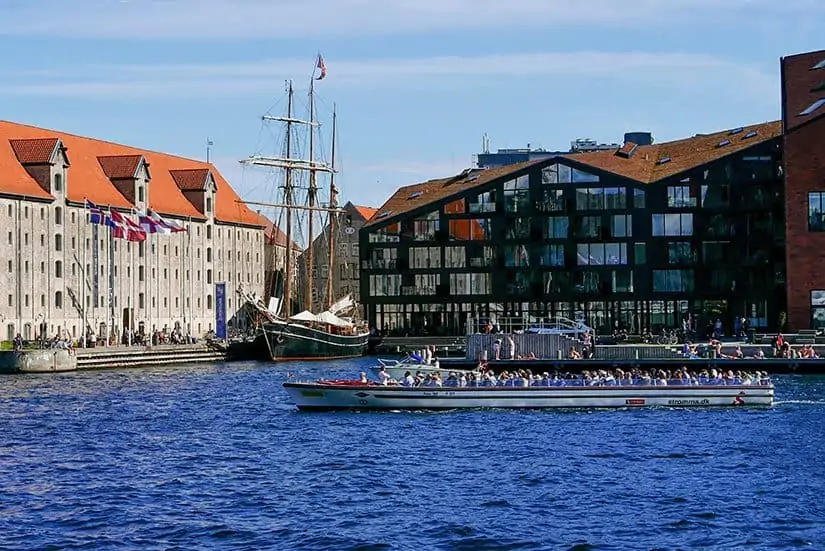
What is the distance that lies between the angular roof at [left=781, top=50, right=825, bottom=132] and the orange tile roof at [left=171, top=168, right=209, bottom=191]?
2722 inches

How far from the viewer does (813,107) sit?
447ft

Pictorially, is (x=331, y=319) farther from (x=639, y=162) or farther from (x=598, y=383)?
(x=598, y=383)

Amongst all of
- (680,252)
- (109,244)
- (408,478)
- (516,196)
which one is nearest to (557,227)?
(516,196)

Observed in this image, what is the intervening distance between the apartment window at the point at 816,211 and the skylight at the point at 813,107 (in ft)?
29.9

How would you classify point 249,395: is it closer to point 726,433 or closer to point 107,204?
point 726,433

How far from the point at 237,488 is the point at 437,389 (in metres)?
28.3

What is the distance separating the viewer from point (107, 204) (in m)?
151

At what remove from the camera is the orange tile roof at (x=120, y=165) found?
158625 mm

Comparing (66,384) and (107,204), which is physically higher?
(107,204)

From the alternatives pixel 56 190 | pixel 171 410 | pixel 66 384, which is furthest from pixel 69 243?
pixel 171 410

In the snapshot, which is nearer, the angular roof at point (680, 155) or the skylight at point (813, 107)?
the skylight at point (813, 107)

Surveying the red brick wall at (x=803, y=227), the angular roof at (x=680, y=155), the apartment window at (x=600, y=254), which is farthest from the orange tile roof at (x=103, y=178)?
the red brick wall at (x=803, y=227)

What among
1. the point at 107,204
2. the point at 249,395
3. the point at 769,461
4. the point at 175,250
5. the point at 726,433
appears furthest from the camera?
the point at 175,250

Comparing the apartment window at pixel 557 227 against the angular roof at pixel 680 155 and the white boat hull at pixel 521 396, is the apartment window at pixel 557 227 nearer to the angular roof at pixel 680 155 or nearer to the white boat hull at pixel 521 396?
the angular roof at pixel 680 155
